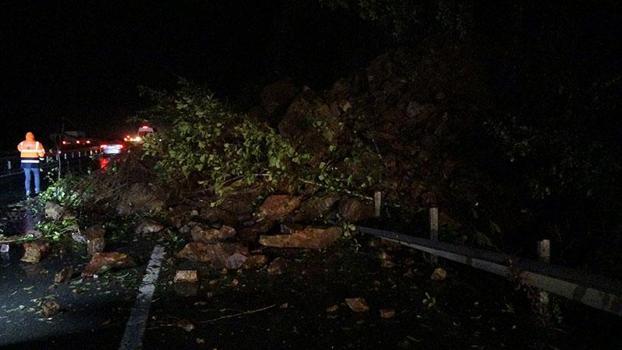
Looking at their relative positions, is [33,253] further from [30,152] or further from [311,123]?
[30,152]

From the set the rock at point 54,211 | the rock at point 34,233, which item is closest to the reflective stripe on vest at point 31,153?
the rock at point 54,211

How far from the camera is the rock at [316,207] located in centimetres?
906

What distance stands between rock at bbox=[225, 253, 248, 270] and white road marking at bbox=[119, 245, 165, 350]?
1.00 metres

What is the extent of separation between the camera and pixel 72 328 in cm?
503

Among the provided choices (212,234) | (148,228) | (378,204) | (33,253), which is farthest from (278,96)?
(33,253)

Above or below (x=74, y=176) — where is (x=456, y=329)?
below

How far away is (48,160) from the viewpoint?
19875mm

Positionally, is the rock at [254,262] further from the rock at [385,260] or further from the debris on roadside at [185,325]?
the debris on roadside at [185,325]

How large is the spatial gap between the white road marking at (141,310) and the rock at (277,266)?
157 cm

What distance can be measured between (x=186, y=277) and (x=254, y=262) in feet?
3.29

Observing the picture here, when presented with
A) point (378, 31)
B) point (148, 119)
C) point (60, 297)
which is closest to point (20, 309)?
point (60, 297)

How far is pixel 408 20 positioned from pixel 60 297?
26.7ft

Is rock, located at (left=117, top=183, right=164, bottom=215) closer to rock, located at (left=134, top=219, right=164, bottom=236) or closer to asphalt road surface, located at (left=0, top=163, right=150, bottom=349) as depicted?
rock, located at (left=134, top=219, right=164, bottom=236)

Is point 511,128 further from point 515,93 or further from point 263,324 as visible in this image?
point 263,324
